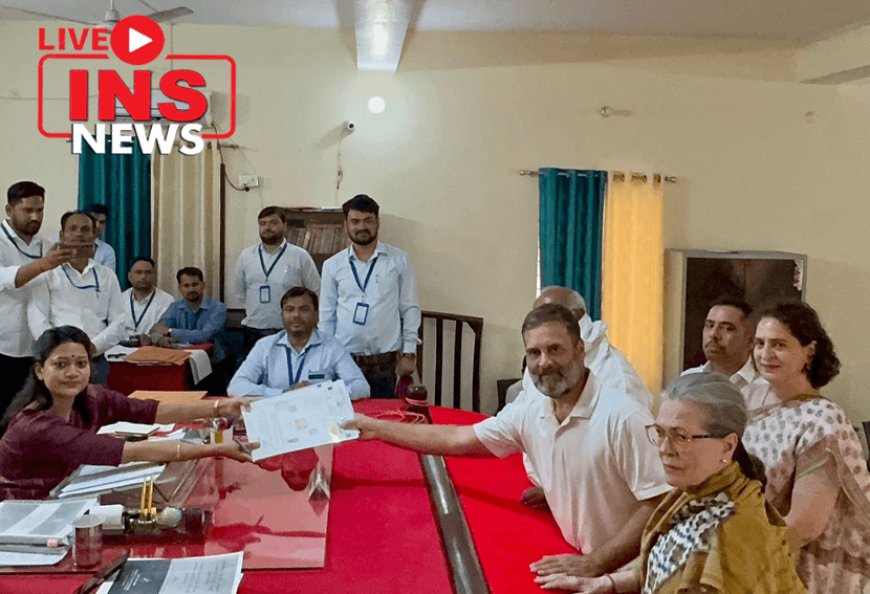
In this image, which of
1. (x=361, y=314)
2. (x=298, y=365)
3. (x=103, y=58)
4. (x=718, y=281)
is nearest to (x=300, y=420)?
(x=298, y=365)

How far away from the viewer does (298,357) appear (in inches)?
138

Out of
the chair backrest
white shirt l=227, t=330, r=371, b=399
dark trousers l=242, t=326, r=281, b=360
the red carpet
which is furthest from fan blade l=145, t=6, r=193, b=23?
the chair backrest

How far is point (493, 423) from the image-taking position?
7.45 ft

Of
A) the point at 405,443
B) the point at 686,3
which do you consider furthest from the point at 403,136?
the point at 405,443

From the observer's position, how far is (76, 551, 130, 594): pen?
151cm

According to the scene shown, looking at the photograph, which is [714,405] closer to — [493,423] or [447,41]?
[493,423]

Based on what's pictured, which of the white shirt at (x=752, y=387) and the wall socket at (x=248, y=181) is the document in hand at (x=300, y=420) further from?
the wall socket at (x=248, y=181)

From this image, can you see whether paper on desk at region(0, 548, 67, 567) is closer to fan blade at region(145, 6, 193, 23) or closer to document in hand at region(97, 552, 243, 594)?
document in hand at region(97, 552, 243, 594)

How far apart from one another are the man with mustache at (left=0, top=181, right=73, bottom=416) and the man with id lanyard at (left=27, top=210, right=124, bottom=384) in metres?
0.06

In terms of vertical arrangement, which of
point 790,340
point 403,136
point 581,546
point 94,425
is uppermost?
point 403,136

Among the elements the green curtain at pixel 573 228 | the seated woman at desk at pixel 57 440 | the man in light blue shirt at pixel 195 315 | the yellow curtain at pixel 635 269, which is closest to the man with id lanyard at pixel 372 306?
the man in light blue shirt at pixel 195 315

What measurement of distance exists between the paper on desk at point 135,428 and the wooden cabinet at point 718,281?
3789 mm

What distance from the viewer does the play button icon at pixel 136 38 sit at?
3695 millimetres

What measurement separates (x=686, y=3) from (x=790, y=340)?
3.43 meters
